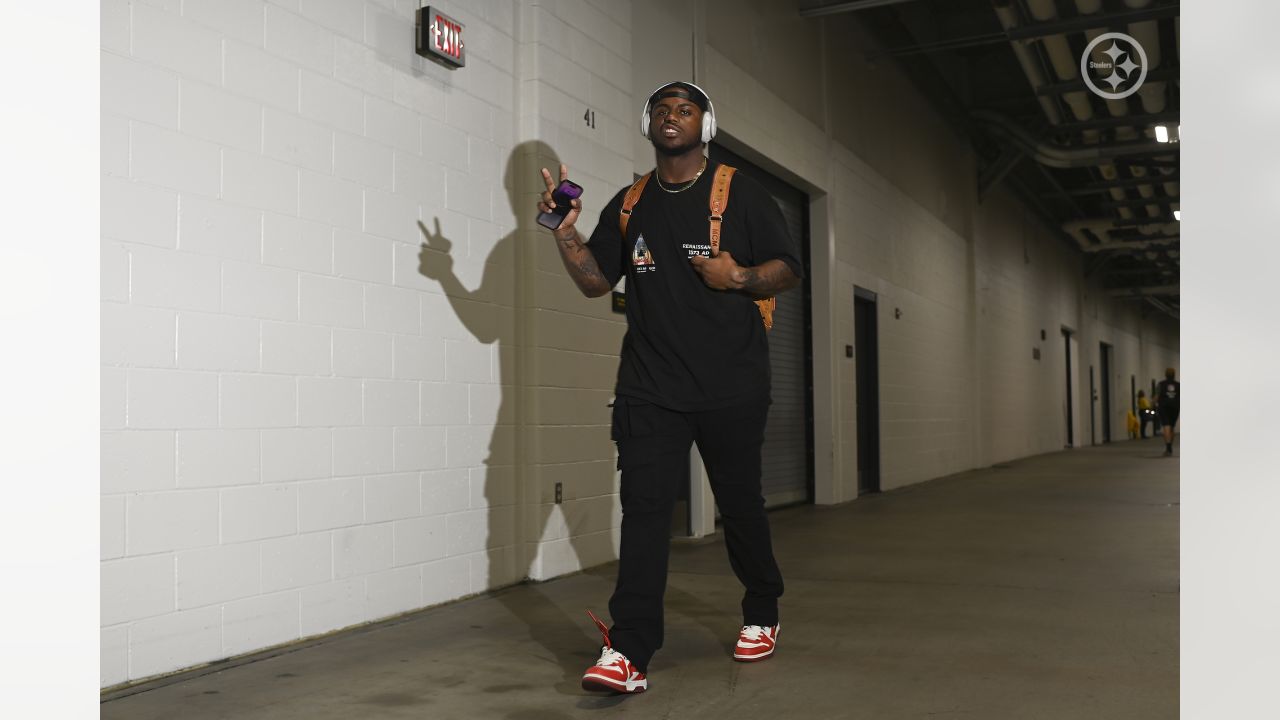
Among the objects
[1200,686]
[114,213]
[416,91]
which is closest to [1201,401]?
[1200,686]

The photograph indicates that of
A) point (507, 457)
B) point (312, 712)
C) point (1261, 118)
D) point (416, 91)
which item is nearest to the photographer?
point (1261, 118)

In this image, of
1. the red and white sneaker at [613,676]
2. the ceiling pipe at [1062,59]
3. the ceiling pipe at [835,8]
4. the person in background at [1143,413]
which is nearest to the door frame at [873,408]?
the ceiling pipe at [1062,59]

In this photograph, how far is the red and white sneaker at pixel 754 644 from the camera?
322 centimetres

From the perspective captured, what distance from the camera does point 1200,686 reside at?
1381 millimetres

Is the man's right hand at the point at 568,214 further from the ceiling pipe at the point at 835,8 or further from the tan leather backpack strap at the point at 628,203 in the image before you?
the ceiling pipe at the point at 835,8

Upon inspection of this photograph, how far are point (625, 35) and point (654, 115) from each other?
2950 millimetres

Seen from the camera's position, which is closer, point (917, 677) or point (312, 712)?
point (312, 712)

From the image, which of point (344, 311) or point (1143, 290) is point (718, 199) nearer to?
point (344, 311)

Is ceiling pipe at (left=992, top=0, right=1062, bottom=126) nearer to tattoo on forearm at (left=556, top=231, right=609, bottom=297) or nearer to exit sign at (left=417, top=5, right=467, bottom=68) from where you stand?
exit sign at (left=417, top=5, right=467, bottom=68)

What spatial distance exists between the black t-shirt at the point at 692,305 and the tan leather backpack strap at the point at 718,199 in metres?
0.02

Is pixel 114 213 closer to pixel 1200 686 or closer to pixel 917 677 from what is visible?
pixel 917 677

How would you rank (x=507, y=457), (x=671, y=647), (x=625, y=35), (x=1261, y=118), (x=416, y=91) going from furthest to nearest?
(x=625, y=35) → (x=507, y=457) → (x=416, y=91) → (x=671, y=647) → (x=1261, y=118)

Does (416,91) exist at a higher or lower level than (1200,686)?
higher

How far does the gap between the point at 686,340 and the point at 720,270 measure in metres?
0.23
